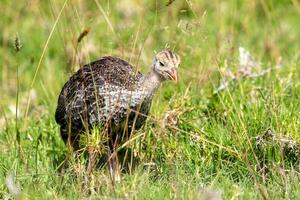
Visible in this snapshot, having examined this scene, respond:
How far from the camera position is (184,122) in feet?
21.8

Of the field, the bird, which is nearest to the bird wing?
the bird

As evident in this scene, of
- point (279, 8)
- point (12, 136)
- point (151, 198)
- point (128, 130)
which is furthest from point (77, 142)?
point (279, 8)

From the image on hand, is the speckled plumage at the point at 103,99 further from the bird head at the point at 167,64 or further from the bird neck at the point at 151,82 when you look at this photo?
the bird head at the point at 167,64

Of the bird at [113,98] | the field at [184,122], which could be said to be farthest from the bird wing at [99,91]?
the field at [184,122]

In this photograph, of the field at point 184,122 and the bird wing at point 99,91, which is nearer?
the field at point 184,122

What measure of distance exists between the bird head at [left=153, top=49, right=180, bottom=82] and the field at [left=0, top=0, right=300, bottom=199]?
0.57 ft

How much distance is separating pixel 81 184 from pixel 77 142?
796mm

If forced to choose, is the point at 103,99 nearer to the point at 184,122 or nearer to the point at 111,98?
the point at 111,98

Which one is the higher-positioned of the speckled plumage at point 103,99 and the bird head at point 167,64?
the bird head at point 167,64

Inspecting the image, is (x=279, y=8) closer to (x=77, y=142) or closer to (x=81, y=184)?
(x=77, y=142)

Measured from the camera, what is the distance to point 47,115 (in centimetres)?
755

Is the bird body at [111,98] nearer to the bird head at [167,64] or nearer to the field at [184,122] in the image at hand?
the bird head at [167,64]

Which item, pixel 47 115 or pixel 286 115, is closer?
pixel 286 115

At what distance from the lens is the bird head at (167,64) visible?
20.9 ft
